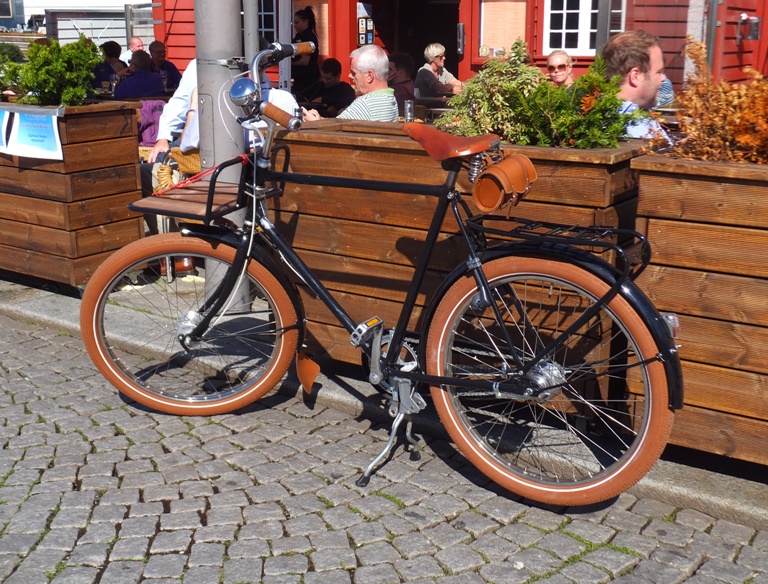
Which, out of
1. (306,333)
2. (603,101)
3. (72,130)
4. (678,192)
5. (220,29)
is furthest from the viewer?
(72,130)

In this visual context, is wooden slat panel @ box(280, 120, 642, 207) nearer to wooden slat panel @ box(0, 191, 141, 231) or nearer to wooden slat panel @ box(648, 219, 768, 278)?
wooden slat panel @ box(648, 219, 768, 278)

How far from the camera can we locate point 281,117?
3982mm

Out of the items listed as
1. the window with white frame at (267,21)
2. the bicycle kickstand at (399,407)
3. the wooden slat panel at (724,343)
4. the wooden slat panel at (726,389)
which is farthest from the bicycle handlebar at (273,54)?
the window with white frame at (267,21)

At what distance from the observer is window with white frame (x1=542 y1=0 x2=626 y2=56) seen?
12.3 meters

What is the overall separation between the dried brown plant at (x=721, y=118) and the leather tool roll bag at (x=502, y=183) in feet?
1.82

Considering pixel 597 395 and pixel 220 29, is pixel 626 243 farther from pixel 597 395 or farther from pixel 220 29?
pixel 220 29

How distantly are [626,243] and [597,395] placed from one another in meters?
0.60

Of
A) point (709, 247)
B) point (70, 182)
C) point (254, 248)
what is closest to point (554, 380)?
point (709, 247)

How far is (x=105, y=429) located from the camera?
4.41 metres

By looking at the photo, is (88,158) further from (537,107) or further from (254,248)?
(537,107)

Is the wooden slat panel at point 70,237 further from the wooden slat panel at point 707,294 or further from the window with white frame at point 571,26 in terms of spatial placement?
the window with white frame at point 571,26

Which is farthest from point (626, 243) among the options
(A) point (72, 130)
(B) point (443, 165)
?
(A) point (72, 130)

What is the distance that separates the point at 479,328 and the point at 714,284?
2.97 feet

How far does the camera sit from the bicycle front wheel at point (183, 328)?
14.3 feet
